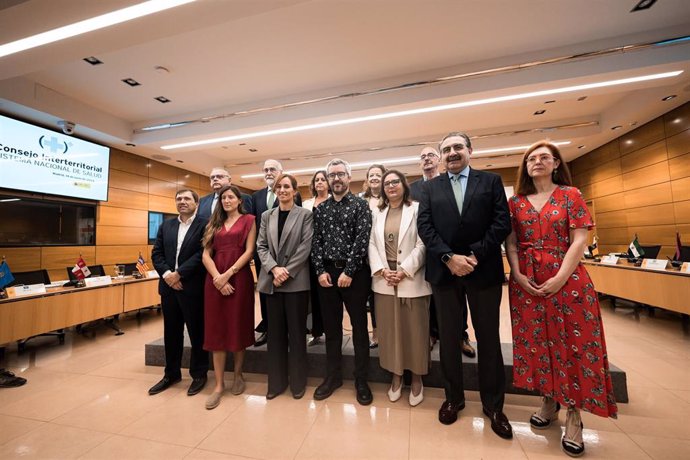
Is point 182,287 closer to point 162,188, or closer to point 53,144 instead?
point 53,144

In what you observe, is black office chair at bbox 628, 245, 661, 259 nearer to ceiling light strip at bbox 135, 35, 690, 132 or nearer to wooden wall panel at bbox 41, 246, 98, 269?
ceiling light strip at bbox 135, 35, 690, 132

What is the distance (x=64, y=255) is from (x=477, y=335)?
7.24 m

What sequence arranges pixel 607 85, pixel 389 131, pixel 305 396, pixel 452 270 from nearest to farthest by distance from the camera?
pixel 452 270 < pixel 305 396 < pixel 607 85 < pixel 389 131

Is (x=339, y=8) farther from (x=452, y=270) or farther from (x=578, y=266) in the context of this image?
(x=578, y=266)

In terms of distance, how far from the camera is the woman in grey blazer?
2.30 m

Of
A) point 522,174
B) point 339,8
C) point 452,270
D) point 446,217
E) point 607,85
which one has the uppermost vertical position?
point 339,8

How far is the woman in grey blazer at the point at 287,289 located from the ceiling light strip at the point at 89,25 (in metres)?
1.82

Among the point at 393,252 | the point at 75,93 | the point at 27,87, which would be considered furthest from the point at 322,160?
the point at 393,252

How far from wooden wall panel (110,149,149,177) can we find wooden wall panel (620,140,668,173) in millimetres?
11055

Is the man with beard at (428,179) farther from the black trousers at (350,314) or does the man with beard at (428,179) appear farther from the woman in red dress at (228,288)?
the woman in red dress at (228,288)

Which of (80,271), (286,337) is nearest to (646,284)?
(286,337)

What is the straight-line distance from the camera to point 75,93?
4.66 meters

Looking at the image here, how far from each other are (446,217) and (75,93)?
20.1 ft

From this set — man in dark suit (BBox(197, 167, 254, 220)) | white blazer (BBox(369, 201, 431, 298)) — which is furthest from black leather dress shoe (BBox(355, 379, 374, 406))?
man in dark suit (BBox(197, 167, 254, 220))
